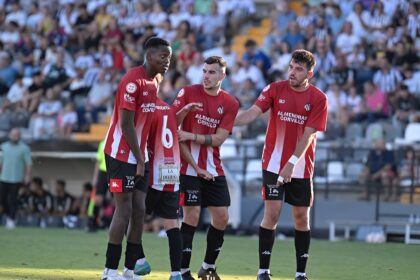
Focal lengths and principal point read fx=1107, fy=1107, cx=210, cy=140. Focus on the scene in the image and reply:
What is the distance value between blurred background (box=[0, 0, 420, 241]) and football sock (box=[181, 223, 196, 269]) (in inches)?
340

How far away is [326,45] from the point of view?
23.8 meters

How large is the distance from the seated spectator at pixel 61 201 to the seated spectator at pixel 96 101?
1462 mm

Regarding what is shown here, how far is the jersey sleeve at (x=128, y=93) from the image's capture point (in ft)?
33.0

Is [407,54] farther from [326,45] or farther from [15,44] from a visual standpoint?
[15,44]

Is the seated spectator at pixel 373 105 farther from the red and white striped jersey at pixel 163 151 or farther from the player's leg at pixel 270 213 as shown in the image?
the red and white striped jersey at pixel 163 151

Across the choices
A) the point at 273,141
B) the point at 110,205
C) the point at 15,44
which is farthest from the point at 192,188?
the point at 15,44

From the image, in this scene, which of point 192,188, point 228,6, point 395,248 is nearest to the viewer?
point 192,188

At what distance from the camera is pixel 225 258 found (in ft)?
47.3

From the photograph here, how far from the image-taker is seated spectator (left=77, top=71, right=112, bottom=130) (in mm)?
24578

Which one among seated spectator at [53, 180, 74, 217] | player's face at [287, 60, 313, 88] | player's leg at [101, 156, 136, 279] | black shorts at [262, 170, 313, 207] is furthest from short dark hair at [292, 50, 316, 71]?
seated spectator at [53, 180, 74, 217]

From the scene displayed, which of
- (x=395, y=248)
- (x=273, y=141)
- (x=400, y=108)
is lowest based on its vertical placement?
(x=395, y=248)

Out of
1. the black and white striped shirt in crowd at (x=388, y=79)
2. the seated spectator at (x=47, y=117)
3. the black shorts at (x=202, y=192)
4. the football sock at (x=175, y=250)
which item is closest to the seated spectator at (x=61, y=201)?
the seated spectator at (x=47, y=117)

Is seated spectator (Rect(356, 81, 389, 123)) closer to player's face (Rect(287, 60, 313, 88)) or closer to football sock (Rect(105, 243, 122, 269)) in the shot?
player's face (Rect(287, 60, 313, 88))

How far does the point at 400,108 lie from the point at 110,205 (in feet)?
20.1
